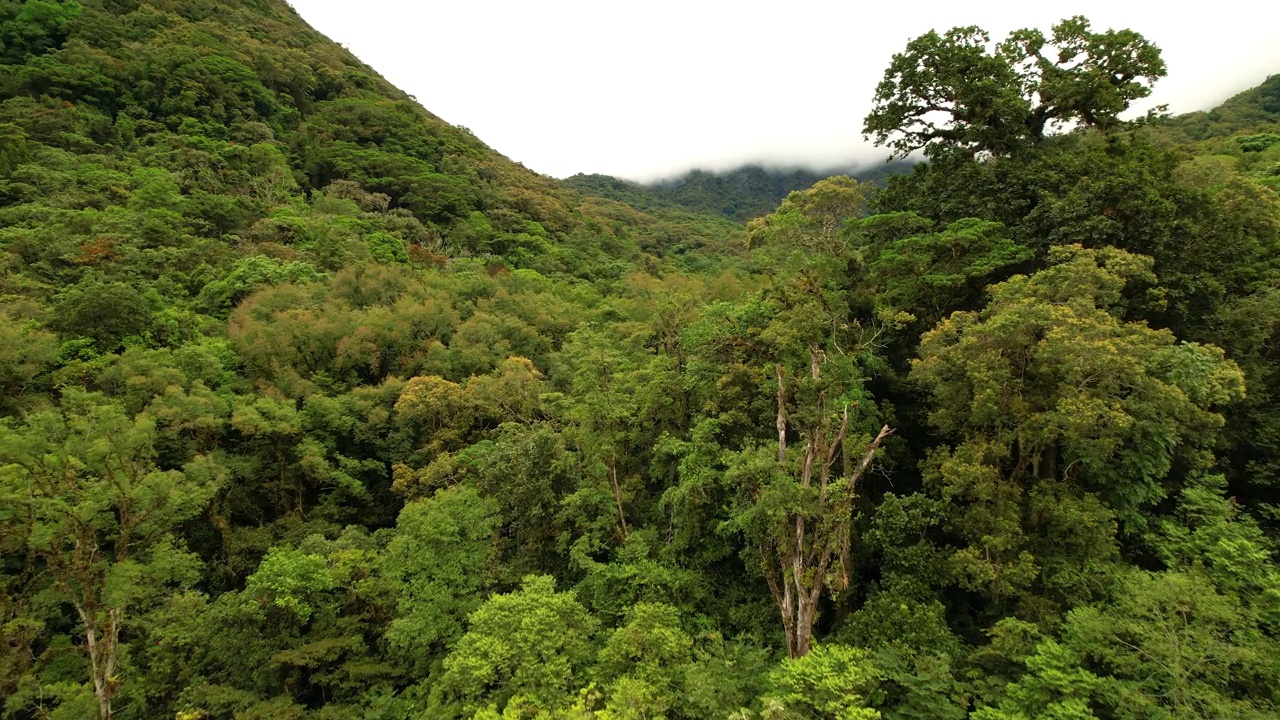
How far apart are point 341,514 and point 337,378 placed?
5.79 m

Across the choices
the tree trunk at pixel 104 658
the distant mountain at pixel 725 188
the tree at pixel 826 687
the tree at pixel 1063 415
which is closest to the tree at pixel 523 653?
the tree at pixel 826 687

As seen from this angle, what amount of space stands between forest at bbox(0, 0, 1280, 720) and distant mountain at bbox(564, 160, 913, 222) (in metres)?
83.3

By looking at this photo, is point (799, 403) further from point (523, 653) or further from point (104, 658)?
point (104, 658)

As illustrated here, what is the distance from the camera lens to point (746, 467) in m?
10.8

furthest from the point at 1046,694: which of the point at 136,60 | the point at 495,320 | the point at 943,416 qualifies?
the point at 136,60

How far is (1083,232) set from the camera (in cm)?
1185

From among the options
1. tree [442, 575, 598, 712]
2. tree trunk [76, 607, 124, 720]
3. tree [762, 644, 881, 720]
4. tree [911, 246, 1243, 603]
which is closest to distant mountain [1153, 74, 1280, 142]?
tree [911, 246, 1243, 603]

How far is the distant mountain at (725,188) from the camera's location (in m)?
106

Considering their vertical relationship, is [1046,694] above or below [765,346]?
below

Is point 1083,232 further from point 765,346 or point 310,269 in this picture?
point 310,269

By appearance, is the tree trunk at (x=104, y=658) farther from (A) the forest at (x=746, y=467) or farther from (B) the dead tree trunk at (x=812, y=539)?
(B) the dead tree trunk at (x=812, y=539)

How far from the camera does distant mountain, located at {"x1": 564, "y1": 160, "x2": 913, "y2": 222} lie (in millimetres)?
106125

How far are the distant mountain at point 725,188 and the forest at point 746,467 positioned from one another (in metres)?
83.3

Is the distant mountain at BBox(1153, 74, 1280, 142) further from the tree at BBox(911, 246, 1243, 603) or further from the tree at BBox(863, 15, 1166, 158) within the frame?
the tree at BBox(911, 246, 1243, 603)
